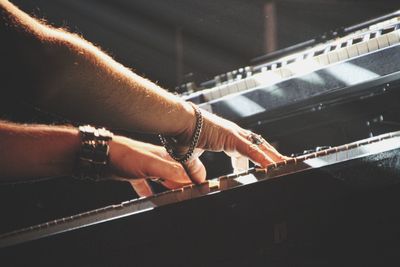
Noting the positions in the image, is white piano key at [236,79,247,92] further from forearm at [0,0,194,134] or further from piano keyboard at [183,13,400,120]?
forearm at [0,0,194,134]

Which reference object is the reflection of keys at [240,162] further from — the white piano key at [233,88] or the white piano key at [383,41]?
the white piano key at [383,41]

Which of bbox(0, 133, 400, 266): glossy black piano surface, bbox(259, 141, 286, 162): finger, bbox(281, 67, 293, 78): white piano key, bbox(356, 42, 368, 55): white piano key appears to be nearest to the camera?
bbox(0, 133, 400, 266): glossy black piano surface

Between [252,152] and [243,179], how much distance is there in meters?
0.23

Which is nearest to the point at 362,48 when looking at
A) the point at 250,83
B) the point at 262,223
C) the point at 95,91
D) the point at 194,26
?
the point at 250,83

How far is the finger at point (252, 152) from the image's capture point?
1.12 meters

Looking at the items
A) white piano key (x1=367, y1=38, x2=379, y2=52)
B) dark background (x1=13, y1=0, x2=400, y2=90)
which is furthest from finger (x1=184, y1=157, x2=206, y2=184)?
dark background (x1=13, y1=0, x2=400, y2=90)

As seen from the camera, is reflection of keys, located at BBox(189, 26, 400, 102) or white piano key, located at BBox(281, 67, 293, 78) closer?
reflection of keys, located at BBox(189, 26, 400, 102)

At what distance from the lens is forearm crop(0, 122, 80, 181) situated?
Answer: 49.6 inches

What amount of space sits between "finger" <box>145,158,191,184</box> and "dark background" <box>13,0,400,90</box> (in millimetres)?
1299

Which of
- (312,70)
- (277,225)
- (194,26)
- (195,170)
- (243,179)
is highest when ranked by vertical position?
(194,26)

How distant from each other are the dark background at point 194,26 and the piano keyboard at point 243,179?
1.61m

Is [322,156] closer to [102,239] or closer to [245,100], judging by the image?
[102,239]

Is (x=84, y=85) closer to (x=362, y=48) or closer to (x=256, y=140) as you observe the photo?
(x=256, y=140)

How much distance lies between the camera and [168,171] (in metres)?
1.37
